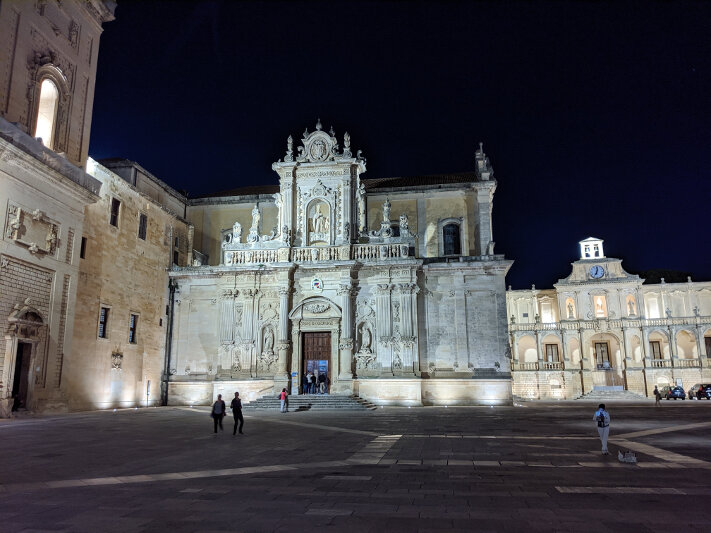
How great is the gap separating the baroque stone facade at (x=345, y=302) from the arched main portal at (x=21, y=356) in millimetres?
11287

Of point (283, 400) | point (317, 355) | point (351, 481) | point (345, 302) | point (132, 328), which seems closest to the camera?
point (351, 481)

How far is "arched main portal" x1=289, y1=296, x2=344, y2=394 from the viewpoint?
105 ft

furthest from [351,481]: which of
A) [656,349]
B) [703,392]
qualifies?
[656,349]

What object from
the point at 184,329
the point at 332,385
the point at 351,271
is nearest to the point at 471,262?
the point at 351,271

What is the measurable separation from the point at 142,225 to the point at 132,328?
6351 mm

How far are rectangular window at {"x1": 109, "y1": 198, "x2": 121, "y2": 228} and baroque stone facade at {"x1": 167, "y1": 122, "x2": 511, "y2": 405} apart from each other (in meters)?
6.25

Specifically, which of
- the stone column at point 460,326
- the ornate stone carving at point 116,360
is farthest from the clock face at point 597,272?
the ornate stone carving at point 116,360

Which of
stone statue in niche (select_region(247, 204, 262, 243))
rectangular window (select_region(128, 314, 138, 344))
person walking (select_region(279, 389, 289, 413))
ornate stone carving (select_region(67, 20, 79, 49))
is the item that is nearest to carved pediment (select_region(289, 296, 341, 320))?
stone statue in niche (select_region(247, 204, 262, 243))

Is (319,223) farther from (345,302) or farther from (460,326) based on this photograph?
(460,326)

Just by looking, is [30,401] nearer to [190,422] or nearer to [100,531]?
[190,422]

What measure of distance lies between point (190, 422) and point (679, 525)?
728 inches

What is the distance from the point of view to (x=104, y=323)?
29.1 meters

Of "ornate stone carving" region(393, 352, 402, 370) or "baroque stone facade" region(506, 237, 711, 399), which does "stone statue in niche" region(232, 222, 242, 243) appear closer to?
"ornate stone carving" region(393, 352, 402, 370)

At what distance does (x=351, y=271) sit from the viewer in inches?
1273
